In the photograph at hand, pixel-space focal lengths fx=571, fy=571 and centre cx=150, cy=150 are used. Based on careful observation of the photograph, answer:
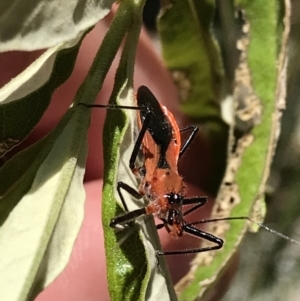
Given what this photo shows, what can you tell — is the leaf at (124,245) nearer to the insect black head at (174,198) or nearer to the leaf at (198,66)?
the insect black head at (174,198)

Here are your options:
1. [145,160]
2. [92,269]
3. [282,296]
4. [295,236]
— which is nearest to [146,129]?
[145,160]

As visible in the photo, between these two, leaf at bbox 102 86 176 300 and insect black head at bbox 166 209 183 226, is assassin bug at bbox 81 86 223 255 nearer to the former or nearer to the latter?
insect black head at bbox 166 209 183 226

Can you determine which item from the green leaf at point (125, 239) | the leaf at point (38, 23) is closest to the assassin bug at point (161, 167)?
the green leaf at point (125, 239)

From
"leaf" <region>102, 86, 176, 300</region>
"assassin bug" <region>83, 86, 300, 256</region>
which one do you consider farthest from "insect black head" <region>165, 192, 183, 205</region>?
"leaf" <region>102, 86, 176, 300</region>

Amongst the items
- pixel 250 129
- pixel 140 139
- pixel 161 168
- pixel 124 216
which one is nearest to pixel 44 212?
pixel 124 216

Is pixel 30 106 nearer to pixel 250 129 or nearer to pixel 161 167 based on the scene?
pixel 161 167

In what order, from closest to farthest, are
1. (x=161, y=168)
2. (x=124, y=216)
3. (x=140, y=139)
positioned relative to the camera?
(x=124, y=216) < (x=140, y=139) < (x=161, y=168)
